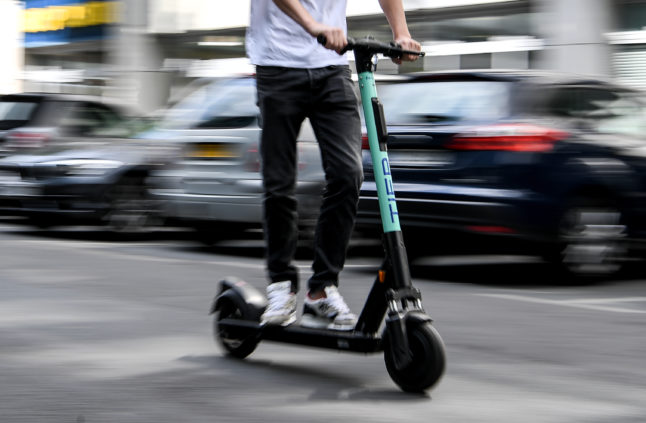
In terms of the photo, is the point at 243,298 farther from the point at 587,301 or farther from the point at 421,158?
the point at 421,158

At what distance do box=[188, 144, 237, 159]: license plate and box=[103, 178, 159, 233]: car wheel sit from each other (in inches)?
69.5

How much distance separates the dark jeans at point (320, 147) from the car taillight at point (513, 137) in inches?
127

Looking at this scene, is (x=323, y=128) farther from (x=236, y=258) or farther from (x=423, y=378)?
(x=236, y=258)

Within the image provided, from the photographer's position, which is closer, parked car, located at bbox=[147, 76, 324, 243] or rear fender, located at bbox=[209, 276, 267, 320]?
rear fender, located at bbox=[209, 276, 267, 320]

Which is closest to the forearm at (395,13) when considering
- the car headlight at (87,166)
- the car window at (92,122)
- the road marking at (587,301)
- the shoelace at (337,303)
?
the shoelace at (337,303)

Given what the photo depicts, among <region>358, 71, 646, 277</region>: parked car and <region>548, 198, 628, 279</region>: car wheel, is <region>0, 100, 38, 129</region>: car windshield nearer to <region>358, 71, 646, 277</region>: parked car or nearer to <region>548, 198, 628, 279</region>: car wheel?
<region>358, 71, 646, 277</region>: parked car

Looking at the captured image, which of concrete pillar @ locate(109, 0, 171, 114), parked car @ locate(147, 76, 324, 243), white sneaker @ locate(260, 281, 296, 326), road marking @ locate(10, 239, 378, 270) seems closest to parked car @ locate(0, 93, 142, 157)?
road marking @ locate(10, 239, 378, 270)

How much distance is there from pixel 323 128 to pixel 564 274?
13.4 ft

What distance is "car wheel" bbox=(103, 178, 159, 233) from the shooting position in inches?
467

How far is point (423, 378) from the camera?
4.16 metres

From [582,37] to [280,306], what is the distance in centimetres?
1195

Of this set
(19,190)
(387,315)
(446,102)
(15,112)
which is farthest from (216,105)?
(387,315)

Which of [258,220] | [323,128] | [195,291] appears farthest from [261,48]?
[258,220]

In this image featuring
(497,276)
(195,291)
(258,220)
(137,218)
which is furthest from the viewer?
(137,218)
